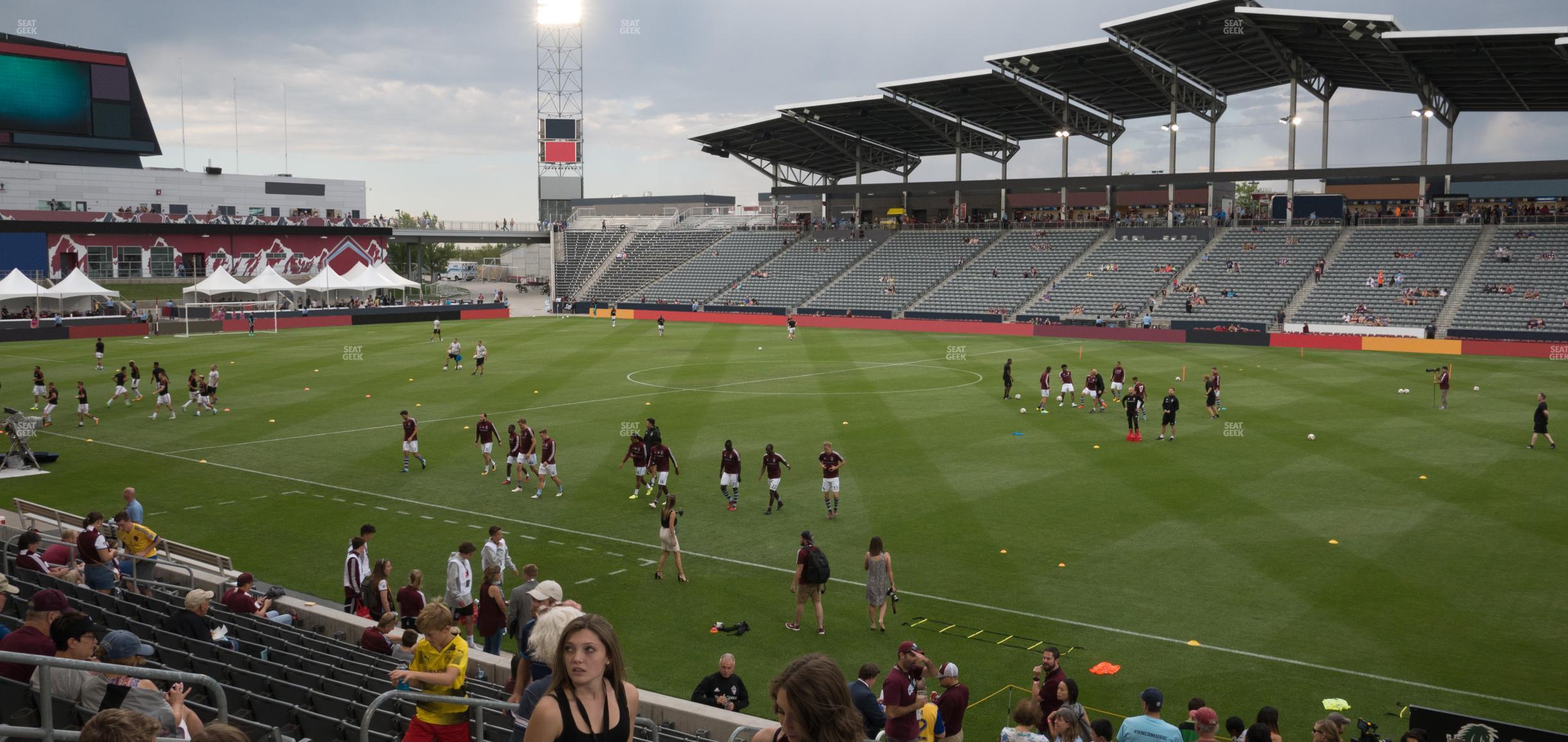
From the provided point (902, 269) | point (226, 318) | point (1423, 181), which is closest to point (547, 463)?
point (226, 318)

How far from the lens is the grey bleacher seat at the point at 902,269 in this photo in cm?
8025

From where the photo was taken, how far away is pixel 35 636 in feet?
28.4

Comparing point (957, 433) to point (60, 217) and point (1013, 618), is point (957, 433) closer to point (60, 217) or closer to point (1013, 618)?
point (1013, 618)

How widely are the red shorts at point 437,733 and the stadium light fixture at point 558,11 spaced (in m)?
100

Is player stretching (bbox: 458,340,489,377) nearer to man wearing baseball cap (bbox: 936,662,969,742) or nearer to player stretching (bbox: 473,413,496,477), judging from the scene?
player stretching (bbox: 473,413,496,477)

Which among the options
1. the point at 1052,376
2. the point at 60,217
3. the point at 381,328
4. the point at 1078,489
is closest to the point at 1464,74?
the point at 1052,376

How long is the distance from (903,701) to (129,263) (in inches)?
3544

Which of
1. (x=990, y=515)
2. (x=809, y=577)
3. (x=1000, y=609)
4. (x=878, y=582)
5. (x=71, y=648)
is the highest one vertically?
(x=71, y=648)

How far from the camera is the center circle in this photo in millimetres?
40844

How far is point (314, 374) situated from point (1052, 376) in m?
31.3

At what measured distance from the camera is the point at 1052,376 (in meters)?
44.8

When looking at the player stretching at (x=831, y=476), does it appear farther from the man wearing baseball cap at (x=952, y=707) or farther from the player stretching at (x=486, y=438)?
the man wearing baseball cap at (x=952, y=707)

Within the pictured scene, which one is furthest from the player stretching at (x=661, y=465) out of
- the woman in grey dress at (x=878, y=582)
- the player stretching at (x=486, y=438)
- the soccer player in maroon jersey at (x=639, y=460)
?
the woman in grey dress at (x=878, y=582)

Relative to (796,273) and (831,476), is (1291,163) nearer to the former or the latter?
(796,273)
